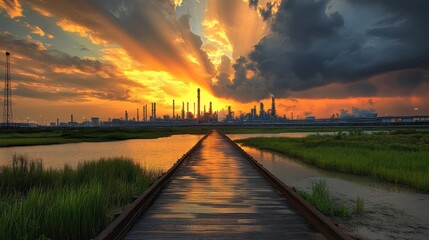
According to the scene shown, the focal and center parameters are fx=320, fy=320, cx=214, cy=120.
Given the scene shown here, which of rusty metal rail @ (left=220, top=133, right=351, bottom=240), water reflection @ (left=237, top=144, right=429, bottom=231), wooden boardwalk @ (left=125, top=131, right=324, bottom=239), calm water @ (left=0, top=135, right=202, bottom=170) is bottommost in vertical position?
calm water @ (left=0, top=135, right=202, bottom=170)

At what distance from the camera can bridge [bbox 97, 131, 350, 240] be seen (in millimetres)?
5574

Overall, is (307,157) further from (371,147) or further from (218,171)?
(218,171)

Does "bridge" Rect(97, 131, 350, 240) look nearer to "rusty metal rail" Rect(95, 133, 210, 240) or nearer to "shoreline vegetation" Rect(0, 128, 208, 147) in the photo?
"rusty metal rail" Rect(95, 133, 210, 240)

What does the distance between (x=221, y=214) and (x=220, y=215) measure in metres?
0.08

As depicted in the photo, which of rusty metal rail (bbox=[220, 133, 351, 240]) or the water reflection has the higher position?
rusty metal rail (bbox=[220, 133, 351, 240])

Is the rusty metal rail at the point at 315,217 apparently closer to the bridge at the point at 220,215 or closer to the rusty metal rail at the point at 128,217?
the bridge at the point at 220,215

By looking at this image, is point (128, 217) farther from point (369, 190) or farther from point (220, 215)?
point (369, 190)

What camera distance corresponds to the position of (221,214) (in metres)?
6.95

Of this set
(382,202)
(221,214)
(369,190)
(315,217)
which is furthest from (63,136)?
(315,217)

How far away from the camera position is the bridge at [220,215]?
18.3 feet

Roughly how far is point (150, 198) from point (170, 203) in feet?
1.86

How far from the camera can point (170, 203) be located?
7.95 meters

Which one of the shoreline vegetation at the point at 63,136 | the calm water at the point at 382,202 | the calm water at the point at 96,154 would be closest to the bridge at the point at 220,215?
the calm water at the point at 382,202

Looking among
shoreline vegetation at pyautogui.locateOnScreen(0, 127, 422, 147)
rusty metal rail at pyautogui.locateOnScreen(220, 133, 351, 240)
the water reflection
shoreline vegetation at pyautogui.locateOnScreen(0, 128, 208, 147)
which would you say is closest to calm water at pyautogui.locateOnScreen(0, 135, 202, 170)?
the water reflection
